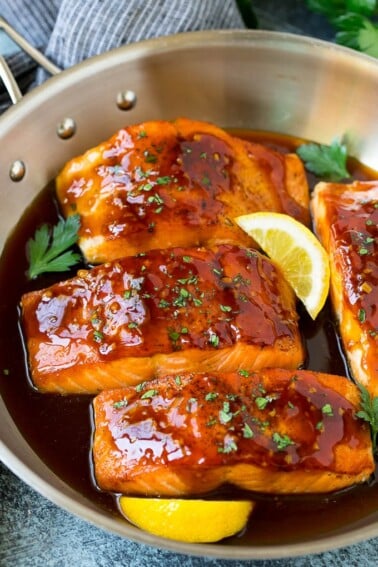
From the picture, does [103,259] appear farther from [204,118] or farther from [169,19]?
[169,19]

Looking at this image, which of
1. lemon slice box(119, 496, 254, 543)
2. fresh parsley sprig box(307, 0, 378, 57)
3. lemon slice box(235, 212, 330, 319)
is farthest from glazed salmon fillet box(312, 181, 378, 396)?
fresh parsley sprig box(307, 0, 378, 57)

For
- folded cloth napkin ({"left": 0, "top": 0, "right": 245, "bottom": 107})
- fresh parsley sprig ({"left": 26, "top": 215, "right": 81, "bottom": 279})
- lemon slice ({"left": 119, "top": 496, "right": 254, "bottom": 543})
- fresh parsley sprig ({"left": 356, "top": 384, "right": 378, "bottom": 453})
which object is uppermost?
folded cloth napkin ({"left": 0, "top": 0, "right": 245, "bottom": 107})

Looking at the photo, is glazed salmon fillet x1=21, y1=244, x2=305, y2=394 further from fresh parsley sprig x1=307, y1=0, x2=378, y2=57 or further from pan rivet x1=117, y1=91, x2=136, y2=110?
fresh parsley sprig x1=307, y1=0, x2=378, y2=57

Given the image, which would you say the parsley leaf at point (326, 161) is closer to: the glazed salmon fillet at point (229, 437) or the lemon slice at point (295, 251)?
the lemon slice at point (295, 251)

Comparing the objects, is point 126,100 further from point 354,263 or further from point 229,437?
point 229,437

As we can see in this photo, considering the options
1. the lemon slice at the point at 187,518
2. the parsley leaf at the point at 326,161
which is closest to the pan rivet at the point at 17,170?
the parsley leaf at the point at 326,161

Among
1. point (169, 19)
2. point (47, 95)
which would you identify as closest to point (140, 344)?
point (47, 95)

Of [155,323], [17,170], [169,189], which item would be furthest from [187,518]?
[17,170]
